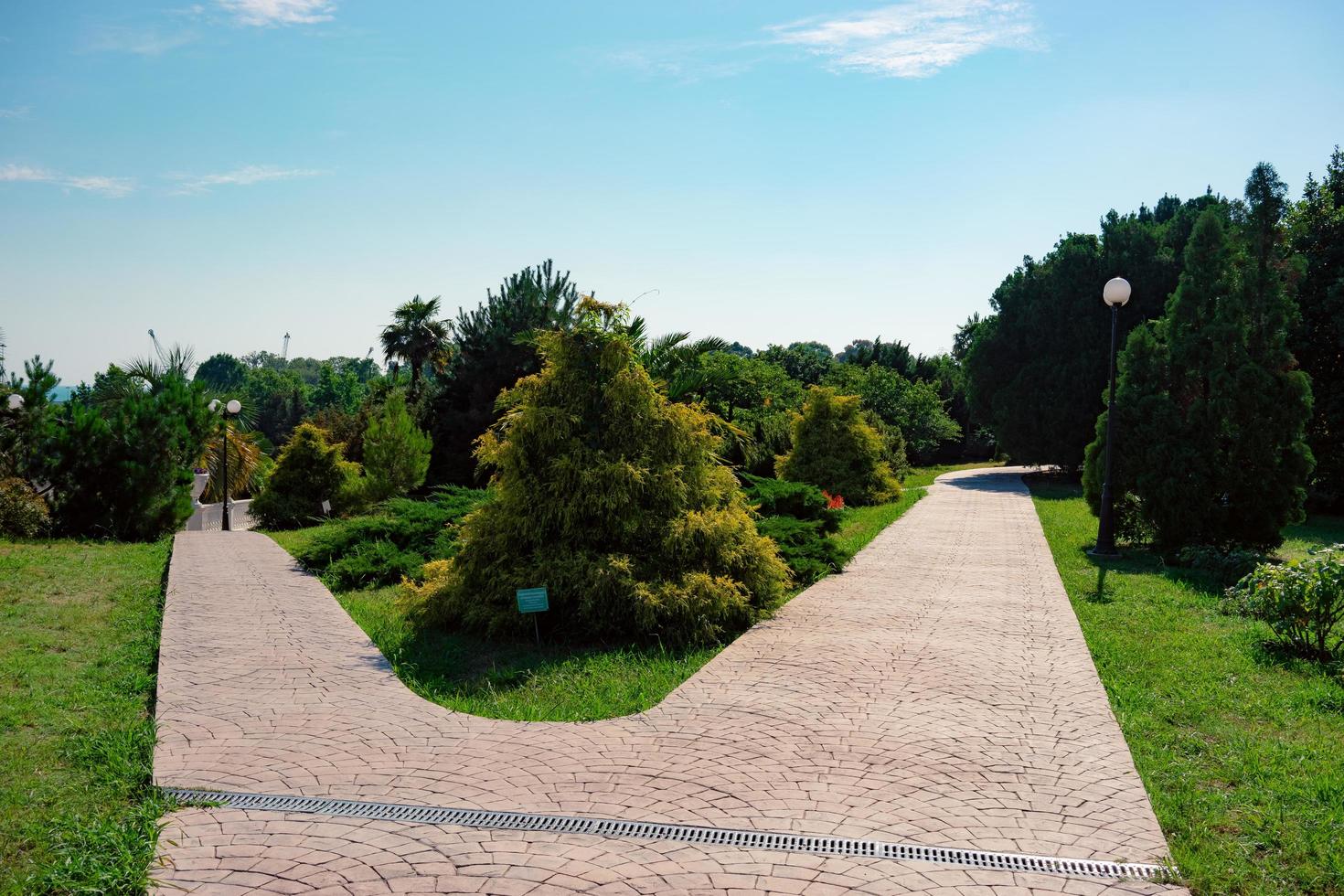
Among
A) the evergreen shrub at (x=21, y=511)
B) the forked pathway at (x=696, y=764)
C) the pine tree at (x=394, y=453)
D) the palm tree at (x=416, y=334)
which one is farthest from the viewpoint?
the palm tree at (x=416, y=334)

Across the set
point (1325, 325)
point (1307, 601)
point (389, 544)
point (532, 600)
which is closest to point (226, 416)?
point (389, 544)

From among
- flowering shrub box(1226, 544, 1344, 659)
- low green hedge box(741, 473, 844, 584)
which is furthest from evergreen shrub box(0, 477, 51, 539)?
flowering shrub box(1226, 544, 1344, 659)

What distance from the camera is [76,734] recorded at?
5656mm

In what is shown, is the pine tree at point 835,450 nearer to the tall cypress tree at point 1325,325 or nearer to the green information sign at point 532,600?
the tall cypress tree at point 1325,325

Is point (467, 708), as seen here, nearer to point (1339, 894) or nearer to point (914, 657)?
point (914, 657)

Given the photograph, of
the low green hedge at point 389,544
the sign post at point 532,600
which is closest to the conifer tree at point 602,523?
the sign post at point 532,600

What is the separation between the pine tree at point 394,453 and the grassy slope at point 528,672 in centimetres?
1482

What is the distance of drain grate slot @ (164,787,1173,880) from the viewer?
3896 mm

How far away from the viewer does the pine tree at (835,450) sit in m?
21.6

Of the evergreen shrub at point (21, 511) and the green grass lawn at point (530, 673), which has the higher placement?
the evergreen shrub at point (21, 511)

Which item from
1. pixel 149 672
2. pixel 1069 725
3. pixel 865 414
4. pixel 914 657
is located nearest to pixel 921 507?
pixel 865 414

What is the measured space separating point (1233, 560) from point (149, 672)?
487 inches

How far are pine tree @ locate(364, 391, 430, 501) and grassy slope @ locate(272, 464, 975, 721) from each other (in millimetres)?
14821

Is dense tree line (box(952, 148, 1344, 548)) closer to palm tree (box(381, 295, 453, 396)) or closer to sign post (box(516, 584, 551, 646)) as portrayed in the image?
sign post (box(516, 584, 551, 646))
